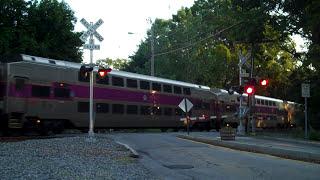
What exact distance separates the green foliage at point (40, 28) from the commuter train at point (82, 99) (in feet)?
28.1

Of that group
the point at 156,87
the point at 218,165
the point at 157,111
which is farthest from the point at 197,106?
the point at 218,165

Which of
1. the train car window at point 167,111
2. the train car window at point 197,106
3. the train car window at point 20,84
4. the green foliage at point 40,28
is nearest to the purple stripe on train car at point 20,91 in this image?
the train car window at point 20,84

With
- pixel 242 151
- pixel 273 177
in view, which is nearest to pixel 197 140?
pixel 242 151

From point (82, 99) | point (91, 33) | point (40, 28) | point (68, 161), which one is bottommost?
point (68, 161)

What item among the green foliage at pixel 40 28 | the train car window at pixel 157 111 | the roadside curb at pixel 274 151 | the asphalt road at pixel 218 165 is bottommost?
the asphalt road at pixel 218 165

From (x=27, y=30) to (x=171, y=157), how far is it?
26.4m

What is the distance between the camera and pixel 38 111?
2950cm

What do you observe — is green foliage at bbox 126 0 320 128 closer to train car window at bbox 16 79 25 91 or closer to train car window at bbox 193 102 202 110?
train car window at bbox 193 102 202 110

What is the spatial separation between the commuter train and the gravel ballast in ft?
15.0

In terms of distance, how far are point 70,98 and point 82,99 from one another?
0.95 meters

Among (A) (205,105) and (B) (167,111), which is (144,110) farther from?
(A) (205,105)

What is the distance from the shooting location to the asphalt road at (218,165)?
15180mm

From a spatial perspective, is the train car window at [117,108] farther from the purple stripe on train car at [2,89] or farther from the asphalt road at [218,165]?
the asphalt road at [218,165]

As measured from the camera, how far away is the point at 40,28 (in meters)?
44.6
